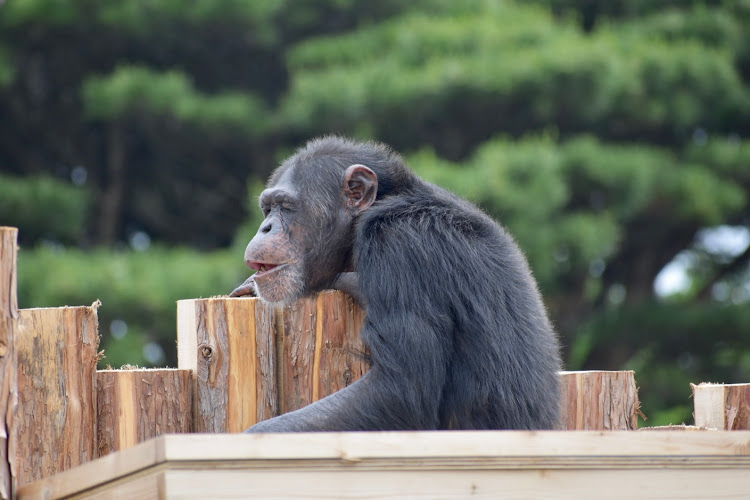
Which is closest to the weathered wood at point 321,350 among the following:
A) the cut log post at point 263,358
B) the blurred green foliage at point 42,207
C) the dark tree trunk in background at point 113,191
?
the cut log post at point 263,358

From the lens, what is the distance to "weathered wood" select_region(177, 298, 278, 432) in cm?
365

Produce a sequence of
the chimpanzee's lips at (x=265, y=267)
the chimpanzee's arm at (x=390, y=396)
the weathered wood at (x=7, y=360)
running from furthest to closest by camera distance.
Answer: the chimpanzee's lips at (x=265, y=267) < the chimpanzee's arm at (x=390, y=396) < the weathered wood at (x=7, y=360)

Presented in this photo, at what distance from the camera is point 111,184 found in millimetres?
11914

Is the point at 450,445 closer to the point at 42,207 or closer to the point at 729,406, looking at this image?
the point at 729,406

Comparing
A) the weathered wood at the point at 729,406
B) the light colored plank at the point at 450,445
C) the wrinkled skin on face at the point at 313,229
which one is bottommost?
the weathered wood at the point at 729,406

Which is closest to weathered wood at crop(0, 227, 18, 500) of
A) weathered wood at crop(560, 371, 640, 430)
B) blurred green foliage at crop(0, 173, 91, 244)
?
weathered wood at crop(560, 371, 640, 430)

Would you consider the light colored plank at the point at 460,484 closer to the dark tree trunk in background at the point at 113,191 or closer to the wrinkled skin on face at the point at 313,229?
the wrinkled skin on face at the point at 313,229

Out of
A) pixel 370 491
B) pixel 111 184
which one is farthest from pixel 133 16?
pixel 370 491

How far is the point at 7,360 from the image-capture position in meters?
2.70

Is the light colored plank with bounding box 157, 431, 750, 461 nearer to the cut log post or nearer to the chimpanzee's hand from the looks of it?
the cut log post

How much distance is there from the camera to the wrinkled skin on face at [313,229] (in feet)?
12.7

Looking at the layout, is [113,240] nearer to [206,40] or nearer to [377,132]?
[206,40]

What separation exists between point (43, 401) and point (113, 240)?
27.5ft

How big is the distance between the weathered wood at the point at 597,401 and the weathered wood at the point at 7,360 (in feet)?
8.00
